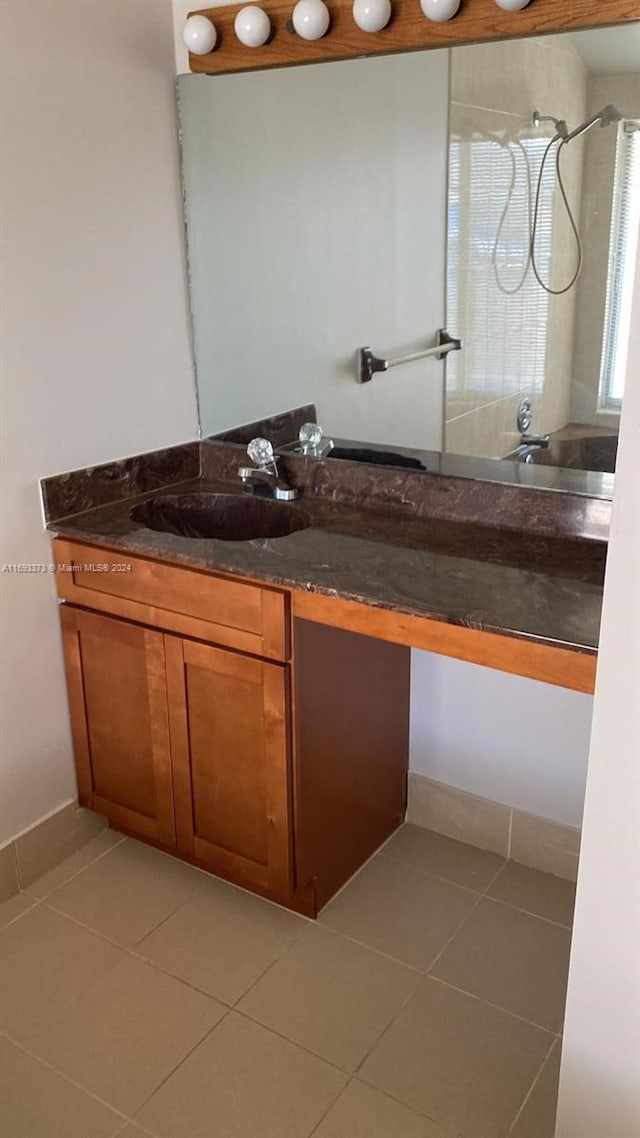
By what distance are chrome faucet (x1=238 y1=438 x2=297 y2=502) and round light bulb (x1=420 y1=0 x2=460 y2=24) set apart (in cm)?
95

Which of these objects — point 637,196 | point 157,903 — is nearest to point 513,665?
point 637,196

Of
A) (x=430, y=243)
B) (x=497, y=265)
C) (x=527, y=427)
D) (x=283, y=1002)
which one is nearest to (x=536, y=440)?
(x=527, y=427)

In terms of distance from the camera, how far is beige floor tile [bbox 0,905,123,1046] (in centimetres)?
187

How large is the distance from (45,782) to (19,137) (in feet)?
4.61

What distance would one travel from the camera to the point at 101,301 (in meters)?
2.13

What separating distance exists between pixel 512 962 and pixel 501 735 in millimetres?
491

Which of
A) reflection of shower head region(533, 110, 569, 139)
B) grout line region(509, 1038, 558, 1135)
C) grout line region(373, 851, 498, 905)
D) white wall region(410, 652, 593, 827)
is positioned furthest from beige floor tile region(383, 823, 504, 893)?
reflection of shower head region(533, 110, 569, 139)

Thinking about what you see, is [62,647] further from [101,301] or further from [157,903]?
[101,301]

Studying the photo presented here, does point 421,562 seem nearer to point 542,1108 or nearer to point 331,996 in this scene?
point 331,996

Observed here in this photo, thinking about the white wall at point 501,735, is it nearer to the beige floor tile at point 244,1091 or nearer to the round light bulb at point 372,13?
the beige floor tile at point 244,1091

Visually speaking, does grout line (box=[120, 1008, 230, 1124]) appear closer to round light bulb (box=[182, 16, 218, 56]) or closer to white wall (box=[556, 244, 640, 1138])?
white wall (box=[556, 244, 640, 1138])

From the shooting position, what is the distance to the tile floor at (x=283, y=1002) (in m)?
1.66

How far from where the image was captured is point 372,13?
1840 millimetres

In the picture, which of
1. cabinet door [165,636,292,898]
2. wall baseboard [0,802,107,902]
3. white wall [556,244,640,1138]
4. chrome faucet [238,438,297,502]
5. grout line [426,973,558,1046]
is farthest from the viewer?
chrome faucet [238,438,297,502]
